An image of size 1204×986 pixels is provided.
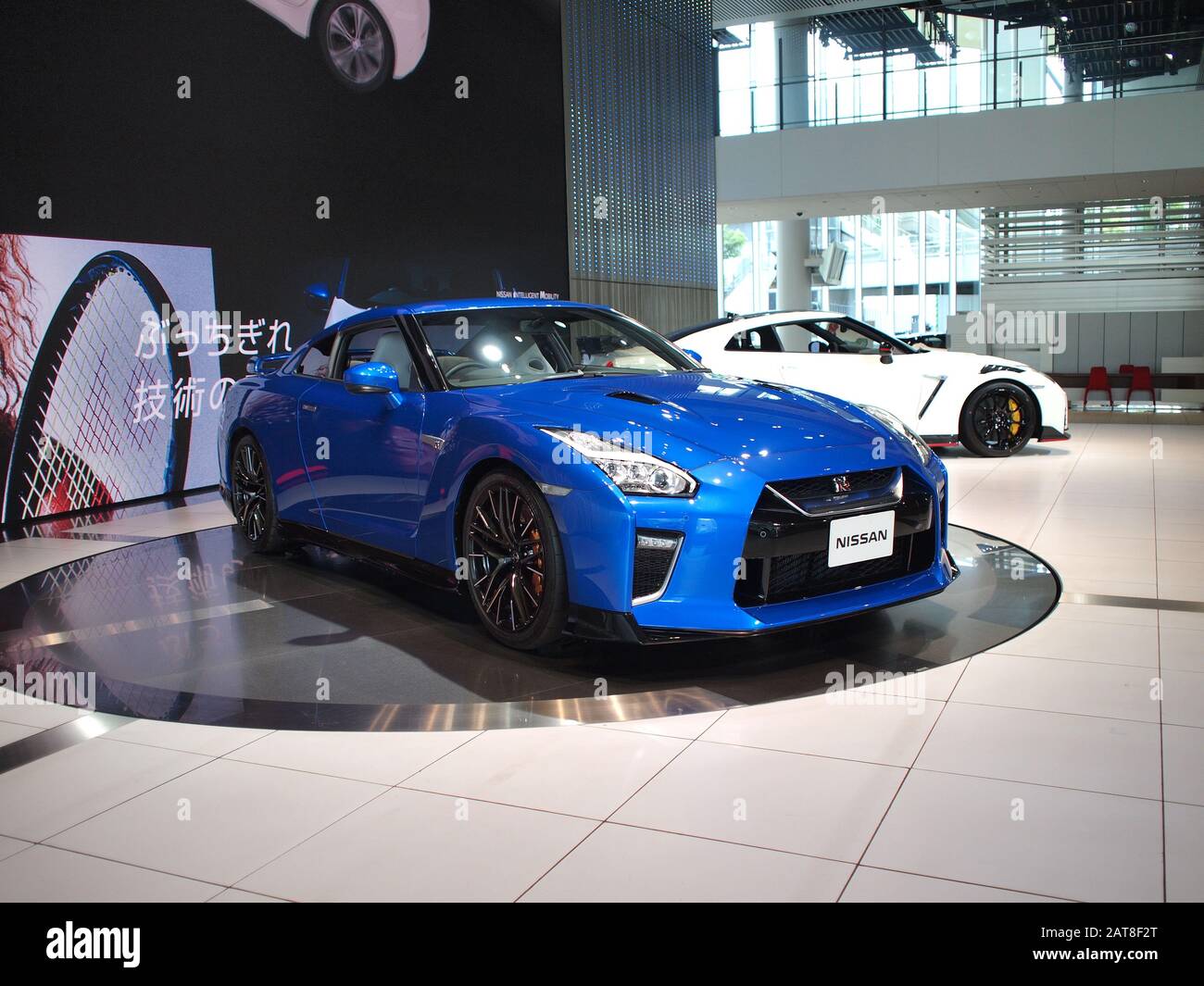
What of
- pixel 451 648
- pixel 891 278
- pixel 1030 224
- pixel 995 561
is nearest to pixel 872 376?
pixel 995 561

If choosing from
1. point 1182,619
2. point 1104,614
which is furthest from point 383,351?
point 1182,619

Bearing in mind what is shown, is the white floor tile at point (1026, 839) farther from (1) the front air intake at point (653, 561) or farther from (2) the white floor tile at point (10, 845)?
(2) the white floor tile at point (10, 845)

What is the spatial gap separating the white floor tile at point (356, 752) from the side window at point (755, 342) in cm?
632

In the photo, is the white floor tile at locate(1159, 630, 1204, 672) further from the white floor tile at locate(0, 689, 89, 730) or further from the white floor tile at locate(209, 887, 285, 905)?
the white floor tile at locate(0, 689, 89, 730)

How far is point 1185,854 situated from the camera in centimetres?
215

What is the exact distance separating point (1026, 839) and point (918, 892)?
1.14 ft

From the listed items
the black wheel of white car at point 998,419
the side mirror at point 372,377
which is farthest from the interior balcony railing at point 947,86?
the side mirror at point 372,377

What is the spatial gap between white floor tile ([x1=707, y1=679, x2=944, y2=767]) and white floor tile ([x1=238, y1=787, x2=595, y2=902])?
2.20 ft

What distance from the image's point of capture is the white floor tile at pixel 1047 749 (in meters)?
2.53

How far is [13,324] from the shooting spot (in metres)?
6.68

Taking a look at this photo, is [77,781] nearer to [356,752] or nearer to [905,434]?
[356,752]
